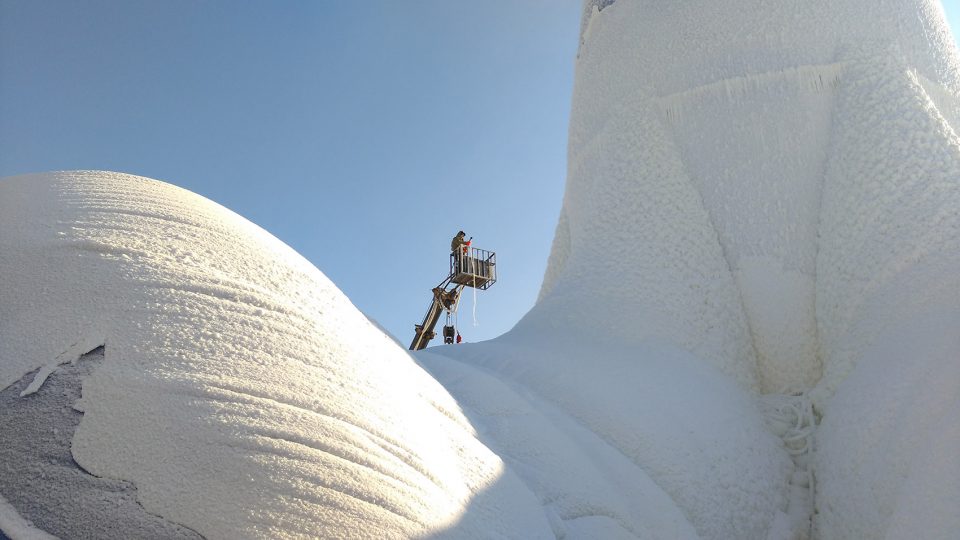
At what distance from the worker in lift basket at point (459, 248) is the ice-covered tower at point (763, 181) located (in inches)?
240

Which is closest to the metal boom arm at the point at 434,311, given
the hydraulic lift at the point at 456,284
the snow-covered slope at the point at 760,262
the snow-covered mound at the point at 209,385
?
the hydraulic lift at the point at 456,284

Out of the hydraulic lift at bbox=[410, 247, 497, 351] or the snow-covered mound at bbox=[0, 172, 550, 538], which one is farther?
the hydraulic lift at bbox=[410, 247, 497, 351]

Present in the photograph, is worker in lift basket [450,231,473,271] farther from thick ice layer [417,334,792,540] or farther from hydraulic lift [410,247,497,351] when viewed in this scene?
thick ice layer [417,334,792,540]

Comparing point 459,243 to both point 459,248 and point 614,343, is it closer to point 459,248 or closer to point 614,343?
point 459,248

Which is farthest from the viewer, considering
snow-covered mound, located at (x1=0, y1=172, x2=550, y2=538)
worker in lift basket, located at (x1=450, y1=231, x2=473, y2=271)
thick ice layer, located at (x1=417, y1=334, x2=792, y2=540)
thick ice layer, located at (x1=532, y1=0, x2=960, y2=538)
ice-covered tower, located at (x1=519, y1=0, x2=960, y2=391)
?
worker in lift basket, located at (x1=450, y1=231, x2=473, y2=271)

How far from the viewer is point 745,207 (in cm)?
404

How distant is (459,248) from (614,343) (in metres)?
7.17

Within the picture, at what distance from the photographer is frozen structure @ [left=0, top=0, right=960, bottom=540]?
1780mm

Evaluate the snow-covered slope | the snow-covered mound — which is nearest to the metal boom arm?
the snow-covered slope

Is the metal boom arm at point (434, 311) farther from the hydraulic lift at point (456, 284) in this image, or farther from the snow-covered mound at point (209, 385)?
the snow-covered mound at point (209, 385)

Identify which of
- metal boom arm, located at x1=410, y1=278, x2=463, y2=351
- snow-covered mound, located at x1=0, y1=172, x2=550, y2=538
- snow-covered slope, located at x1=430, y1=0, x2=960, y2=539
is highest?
metal boom arm, located at x1=410, y1=278, x2=463, y2=351

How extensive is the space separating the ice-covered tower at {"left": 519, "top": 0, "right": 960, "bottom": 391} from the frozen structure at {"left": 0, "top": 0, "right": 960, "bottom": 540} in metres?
0.01

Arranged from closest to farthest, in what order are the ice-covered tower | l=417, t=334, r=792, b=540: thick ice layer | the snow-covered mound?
the snow-covered mound
l=417, t=334, r=792, b=540: thick ice layer
the ice-covered tower

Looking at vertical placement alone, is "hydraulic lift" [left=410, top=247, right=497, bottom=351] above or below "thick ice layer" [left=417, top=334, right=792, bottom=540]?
above
